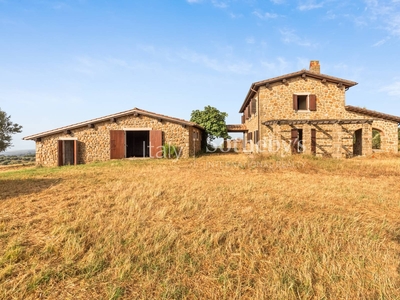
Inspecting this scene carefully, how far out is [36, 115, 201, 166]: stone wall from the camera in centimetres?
1606

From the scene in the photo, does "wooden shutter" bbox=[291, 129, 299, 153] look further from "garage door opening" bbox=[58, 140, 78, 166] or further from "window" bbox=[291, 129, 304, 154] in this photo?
"garage door opening" bbox=[58, 140, 78, 166]

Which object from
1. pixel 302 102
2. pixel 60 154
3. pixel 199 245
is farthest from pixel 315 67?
pixel 60 154

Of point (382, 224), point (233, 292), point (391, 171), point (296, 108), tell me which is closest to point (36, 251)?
point (233, 292)

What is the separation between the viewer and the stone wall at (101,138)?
16062mm

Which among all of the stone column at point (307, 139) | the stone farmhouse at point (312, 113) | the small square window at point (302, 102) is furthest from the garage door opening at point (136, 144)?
the stone column at point (307, 139)

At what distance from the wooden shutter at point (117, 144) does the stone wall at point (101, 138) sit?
31 cm

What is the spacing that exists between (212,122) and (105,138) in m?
13.2

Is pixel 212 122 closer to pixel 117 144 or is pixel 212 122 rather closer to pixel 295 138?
pixel 295 138

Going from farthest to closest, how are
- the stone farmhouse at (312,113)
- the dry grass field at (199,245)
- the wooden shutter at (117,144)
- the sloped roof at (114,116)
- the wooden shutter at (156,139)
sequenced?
the stone farmhouse at (312,113)
the wooden shutter at (156,139)
the wooden shutter at (117,144)
the sloped roof at (114,116)
the dry grass field at (199,245)

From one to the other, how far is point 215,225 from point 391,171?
10.8 metres

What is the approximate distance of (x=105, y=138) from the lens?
16391mm

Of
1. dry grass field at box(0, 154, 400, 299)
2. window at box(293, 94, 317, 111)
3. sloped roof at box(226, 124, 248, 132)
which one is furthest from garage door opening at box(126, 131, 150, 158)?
dry grass field at box(0, 154, 400, 299)

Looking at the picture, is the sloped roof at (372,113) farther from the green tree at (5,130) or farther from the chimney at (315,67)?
the green tree at (5,130)

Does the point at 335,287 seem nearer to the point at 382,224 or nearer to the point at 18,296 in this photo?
the point at 382,224
